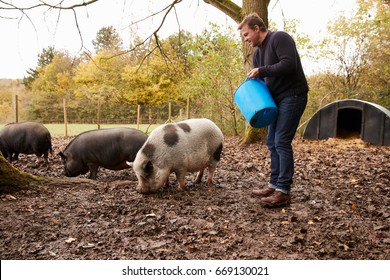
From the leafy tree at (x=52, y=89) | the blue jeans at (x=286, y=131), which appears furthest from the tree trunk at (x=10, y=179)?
the leafy tree at (x=52, y=89)

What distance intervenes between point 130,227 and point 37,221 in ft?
3.31

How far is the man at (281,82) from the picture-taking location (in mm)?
3791

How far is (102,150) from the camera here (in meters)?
6.29

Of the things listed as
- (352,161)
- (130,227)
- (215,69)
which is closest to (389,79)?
(215,69)

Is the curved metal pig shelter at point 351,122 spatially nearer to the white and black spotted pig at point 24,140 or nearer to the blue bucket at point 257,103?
the blue bucket at point 257,103

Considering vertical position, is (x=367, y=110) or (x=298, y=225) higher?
(x=367, y=110)

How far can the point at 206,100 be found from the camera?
55.7 ft

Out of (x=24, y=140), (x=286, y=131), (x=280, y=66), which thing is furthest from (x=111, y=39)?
(x=286, y=131)

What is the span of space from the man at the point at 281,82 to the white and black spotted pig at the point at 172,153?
132cm

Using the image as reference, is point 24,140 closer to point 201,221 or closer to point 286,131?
point 201,221

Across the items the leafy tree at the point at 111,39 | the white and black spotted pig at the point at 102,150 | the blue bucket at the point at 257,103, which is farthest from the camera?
the leafy tree at the point at 111,39

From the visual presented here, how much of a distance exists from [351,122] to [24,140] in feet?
35.7

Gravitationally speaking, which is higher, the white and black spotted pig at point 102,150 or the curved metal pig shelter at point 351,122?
the curved metal pig shelter at point 351,122

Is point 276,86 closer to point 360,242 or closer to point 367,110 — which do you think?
point 360,242
